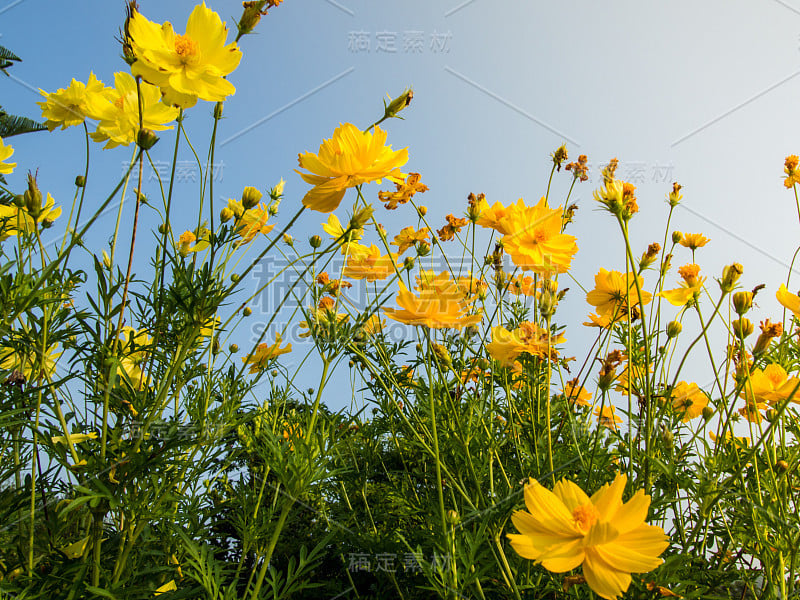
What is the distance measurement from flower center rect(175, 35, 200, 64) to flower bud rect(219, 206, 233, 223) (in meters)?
0.43

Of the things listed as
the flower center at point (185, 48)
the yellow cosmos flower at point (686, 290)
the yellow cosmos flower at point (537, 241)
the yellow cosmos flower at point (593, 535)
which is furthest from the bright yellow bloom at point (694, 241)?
the flower center at point (185, 48)

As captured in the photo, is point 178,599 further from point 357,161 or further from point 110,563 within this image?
point 357,161

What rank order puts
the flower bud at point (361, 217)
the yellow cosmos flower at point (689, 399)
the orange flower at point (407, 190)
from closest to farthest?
the flower bud at point (361, 217)
the yellow cosmos flower at point (689, 399)
the orange flower at point (407, 190)

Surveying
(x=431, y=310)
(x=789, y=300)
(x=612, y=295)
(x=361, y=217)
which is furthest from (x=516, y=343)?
(x=789, y=300)

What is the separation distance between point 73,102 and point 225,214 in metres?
0.37

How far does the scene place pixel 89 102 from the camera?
0.97 metres

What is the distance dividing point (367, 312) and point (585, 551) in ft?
1.92

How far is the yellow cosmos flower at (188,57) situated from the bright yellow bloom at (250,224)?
0.97ft

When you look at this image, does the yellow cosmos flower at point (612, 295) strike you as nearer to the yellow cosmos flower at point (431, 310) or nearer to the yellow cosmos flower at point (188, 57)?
the yellow cosmos flower at point (431, 310)

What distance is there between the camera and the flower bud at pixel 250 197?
1.16m

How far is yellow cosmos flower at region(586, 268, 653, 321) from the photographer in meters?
1.26

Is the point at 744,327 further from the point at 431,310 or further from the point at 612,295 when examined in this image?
the point at 431,310

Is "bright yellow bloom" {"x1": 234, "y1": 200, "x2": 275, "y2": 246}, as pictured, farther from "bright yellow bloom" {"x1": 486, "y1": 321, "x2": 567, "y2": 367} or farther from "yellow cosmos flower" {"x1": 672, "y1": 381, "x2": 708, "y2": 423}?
"yellow cosmos flower" {"x1": 672, "y1": 381, "x2": 708, "y2": 423}

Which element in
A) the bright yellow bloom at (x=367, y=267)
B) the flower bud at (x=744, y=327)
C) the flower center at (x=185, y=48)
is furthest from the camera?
the bright yellow bloom at (x=367, y=267)
